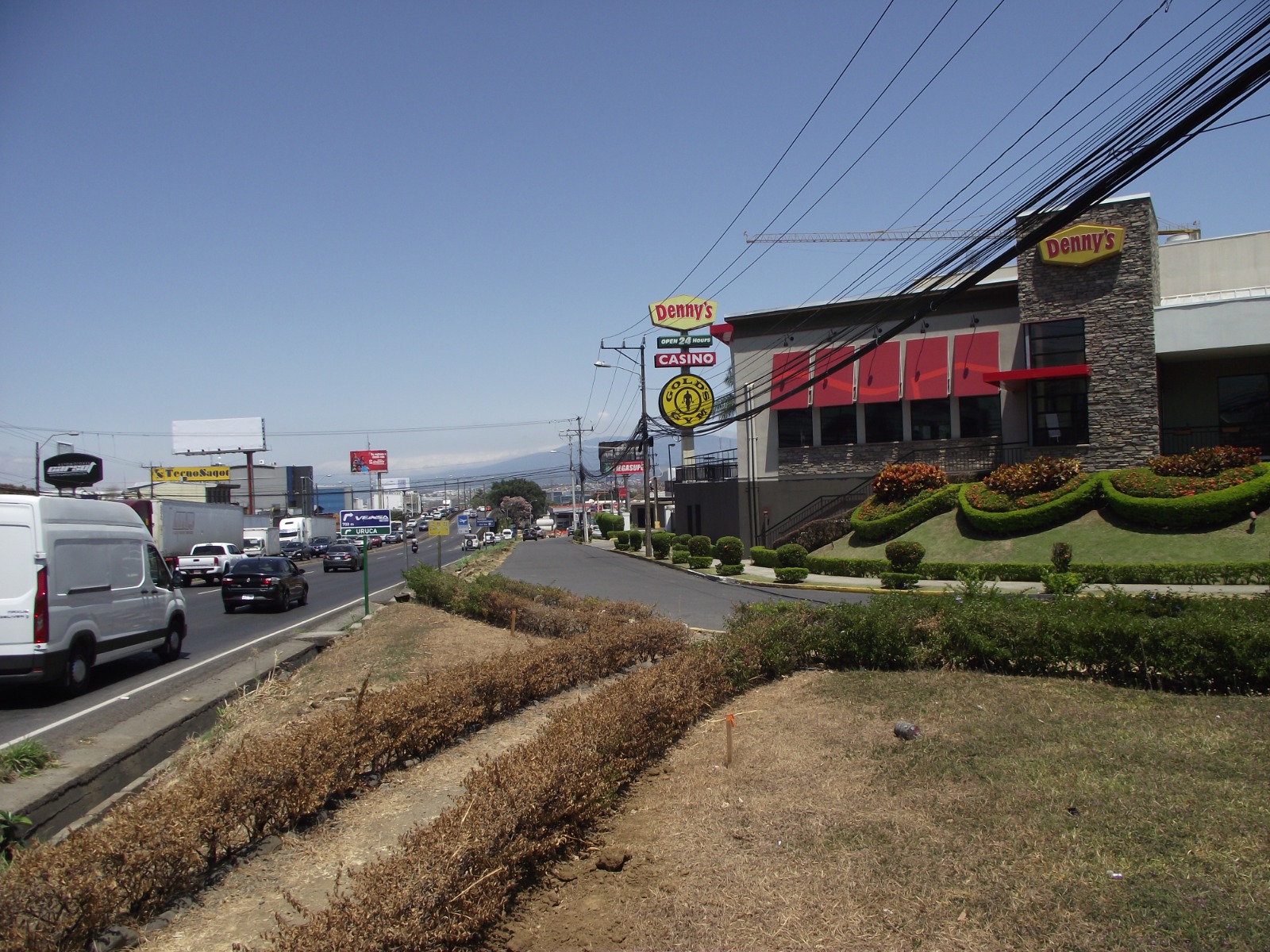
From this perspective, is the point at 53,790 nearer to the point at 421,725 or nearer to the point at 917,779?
the point at 421,725

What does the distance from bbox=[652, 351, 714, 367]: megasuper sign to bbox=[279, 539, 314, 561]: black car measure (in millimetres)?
30566

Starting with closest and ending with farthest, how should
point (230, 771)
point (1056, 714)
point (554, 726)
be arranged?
point (230, 771) < point (554, 726) < point (1056, 714)

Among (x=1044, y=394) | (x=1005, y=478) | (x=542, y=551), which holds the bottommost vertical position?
(x=542, y=551)

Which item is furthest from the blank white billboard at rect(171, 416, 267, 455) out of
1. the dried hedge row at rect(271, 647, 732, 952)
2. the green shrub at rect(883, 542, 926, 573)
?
the dried hedge row at rect(271, 647, 732, 952)

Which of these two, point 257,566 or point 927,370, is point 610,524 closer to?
point 927,370

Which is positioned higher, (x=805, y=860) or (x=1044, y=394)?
(x=1044, y=394)

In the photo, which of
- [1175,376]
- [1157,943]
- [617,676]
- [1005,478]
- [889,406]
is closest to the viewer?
[1157,943]

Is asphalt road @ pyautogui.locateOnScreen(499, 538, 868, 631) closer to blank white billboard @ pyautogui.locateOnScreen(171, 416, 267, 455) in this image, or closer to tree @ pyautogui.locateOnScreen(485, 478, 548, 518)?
blank white billboard @ pyautogui.locateOnScreen(171, 416, 267, 455)

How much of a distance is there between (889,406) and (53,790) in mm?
36504

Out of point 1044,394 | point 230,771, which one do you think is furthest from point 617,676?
point 1044,394

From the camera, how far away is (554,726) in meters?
7.25

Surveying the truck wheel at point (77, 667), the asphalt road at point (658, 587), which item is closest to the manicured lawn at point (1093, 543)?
the asphalt road at point (658, 587)

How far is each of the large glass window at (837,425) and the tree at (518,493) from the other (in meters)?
127

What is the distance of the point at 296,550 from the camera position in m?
65.2
